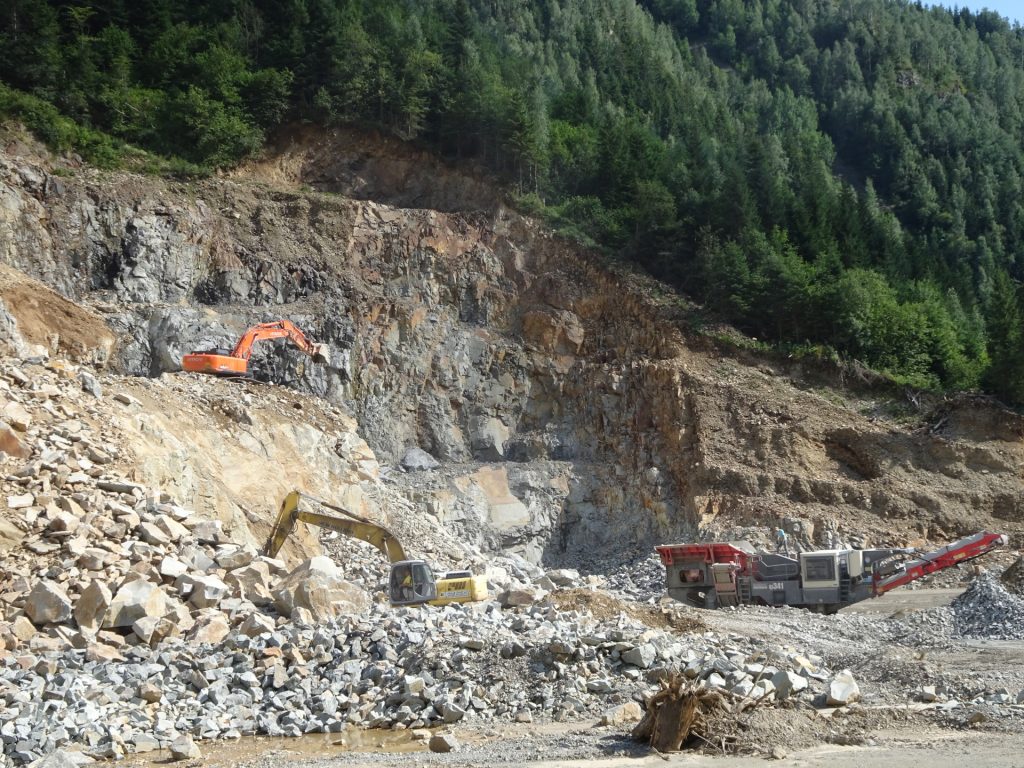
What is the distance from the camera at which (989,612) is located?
54.9ft

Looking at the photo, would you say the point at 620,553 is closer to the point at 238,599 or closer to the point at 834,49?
the point at 238,599

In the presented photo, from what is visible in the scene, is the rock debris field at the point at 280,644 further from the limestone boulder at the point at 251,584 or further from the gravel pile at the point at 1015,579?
the gravel pile at the point at 1015,579

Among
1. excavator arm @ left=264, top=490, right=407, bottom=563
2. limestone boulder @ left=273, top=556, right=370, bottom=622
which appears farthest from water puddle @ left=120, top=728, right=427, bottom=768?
excavator arm @ left=264, top=490, right=407, bottom=563

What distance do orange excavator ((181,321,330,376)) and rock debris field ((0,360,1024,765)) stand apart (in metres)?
6.26

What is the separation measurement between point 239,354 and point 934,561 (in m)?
16.3

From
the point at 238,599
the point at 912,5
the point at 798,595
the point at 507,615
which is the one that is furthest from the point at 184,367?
the point at 912,5

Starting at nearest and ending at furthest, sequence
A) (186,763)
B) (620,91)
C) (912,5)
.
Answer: (186,763), (620,91), (912,5)

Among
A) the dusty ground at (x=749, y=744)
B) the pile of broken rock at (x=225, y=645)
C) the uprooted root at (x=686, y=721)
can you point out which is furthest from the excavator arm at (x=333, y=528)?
the uprooted root at (x=686, y=721)

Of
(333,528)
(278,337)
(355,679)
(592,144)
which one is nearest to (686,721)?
(355,679)

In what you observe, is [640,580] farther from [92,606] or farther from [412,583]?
[92,606]

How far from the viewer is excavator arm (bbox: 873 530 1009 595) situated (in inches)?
745

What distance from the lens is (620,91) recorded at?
50.8 m

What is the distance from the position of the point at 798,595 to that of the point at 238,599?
10.8 m

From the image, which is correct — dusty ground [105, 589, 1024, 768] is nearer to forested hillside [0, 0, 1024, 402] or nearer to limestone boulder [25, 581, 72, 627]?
limestone boulder [25, 581, 72, 627]
